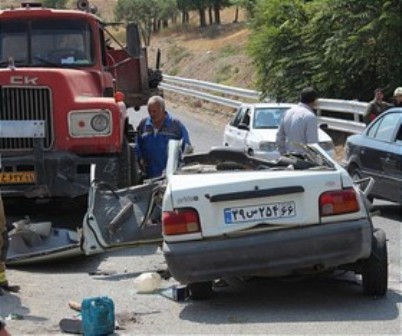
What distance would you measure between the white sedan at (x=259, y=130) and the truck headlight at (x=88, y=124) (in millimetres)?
6277

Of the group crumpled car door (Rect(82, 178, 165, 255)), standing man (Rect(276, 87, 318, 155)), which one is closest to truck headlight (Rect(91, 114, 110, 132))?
crumpled car door (Rect(82, 178, 165, 255))

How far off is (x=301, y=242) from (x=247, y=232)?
43 cm

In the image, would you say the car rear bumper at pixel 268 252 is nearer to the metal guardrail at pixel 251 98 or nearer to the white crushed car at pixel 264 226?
the white crushed car at pixel 264 226

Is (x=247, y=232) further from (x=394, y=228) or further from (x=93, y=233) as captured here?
(x=394, y=228)

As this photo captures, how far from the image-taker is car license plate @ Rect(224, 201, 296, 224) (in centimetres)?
709

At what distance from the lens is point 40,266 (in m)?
9.21

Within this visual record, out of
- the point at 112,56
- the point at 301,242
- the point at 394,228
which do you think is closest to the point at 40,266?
the point at 301,242

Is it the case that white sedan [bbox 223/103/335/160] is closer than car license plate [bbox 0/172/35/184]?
No

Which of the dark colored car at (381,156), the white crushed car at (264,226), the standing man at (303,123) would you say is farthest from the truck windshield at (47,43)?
the white crushed car at (264,226)

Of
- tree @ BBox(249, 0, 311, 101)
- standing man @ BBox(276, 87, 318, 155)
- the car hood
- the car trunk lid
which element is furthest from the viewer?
tree @ BBox(249, 0, 311, 101)

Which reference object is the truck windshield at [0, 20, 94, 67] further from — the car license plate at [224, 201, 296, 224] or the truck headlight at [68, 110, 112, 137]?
the car license plate at [224, 201, 296, 224]

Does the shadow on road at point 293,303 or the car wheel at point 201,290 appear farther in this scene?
the car wheel at point 201,290

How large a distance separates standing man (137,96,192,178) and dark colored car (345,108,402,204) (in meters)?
3.08

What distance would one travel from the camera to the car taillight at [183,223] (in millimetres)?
7082
